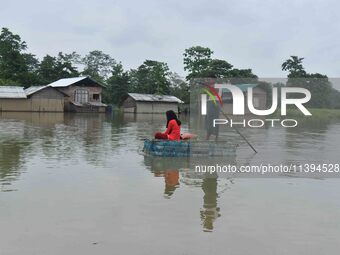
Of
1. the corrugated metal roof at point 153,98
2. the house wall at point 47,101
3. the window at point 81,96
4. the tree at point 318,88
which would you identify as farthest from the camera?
the corrugated metal roof at point 153,98

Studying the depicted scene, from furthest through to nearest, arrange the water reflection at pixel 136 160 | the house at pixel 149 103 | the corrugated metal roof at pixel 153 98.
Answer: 1. the house at pixel 149 103
2. the corrugated metal roof at pixel 153 98
3. the water reflection at pixel 136 160

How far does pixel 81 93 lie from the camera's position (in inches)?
1759

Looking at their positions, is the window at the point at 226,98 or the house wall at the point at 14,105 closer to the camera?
the window at the point at 226,98

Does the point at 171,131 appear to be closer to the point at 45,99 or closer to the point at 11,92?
the point at 11,92

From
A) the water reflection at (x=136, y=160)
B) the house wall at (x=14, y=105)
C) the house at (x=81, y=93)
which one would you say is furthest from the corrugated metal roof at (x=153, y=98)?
the water reflection at (x=136, y=160)

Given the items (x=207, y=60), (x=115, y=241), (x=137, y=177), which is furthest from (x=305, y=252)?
(x=207, y=60)

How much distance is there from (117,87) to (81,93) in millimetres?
7640

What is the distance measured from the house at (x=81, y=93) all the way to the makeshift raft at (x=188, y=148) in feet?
112

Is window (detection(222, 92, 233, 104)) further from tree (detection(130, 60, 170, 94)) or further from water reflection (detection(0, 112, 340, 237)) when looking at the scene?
tree (detection(130, 60, 170, 94))

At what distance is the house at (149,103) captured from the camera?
157 feet

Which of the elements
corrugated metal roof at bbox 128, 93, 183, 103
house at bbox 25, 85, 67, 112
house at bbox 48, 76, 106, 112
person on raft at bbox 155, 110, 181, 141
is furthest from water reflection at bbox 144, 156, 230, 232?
corrugated metal roof at bbox 128, 93, 183, 103

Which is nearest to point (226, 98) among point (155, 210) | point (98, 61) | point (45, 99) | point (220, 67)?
point (155, 210)

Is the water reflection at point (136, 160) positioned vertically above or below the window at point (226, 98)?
below

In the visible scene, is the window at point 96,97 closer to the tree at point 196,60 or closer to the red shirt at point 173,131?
the tree at point 196,60
